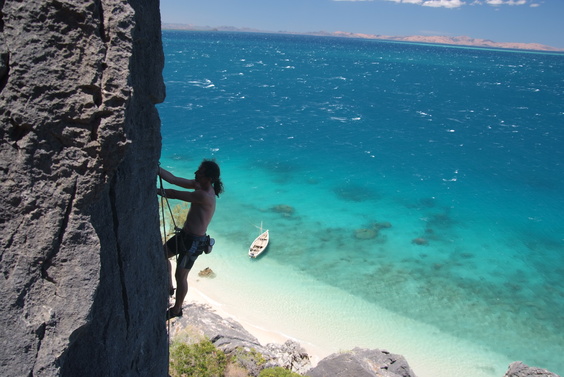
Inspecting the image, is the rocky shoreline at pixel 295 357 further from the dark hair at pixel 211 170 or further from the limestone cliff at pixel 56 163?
the limestone cliff at pixel 56 163

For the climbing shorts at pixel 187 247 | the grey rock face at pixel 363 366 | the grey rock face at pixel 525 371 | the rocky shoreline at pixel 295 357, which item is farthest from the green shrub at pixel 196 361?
the grey rock face at pixel 525 371

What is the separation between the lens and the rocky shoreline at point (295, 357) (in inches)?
658

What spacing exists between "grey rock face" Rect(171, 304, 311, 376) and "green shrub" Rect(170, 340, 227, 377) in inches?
58.7

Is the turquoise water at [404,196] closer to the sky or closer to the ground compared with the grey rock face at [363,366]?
closer to the ground

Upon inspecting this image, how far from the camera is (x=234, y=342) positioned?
61.5 ft

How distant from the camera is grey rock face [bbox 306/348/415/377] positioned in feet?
54.1

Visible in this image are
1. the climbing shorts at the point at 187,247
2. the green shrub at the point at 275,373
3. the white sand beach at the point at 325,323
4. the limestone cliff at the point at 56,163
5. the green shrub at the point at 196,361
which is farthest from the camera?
the white sand beach at the point at 325,323

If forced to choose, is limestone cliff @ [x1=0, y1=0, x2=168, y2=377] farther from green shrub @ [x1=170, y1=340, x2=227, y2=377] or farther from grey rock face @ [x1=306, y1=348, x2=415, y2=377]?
grey rock face @ [x1=306, y1=348, x2=415, y2=377]

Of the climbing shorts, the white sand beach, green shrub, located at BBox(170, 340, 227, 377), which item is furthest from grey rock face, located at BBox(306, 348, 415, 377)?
the climbing shorts

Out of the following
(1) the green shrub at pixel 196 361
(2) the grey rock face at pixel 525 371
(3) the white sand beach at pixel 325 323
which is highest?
(1) the green shrub at pixel 196 361

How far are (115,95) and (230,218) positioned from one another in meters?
35.4

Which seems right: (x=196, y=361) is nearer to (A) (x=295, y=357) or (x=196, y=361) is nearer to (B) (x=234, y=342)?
(B) (x=234, y=342)

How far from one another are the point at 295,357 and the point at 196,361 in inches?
293

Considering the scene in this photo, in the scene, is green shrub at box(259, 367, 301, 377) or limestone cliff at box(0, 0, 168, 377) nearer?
limestone cliff at box(0, 0, 168, 377)
